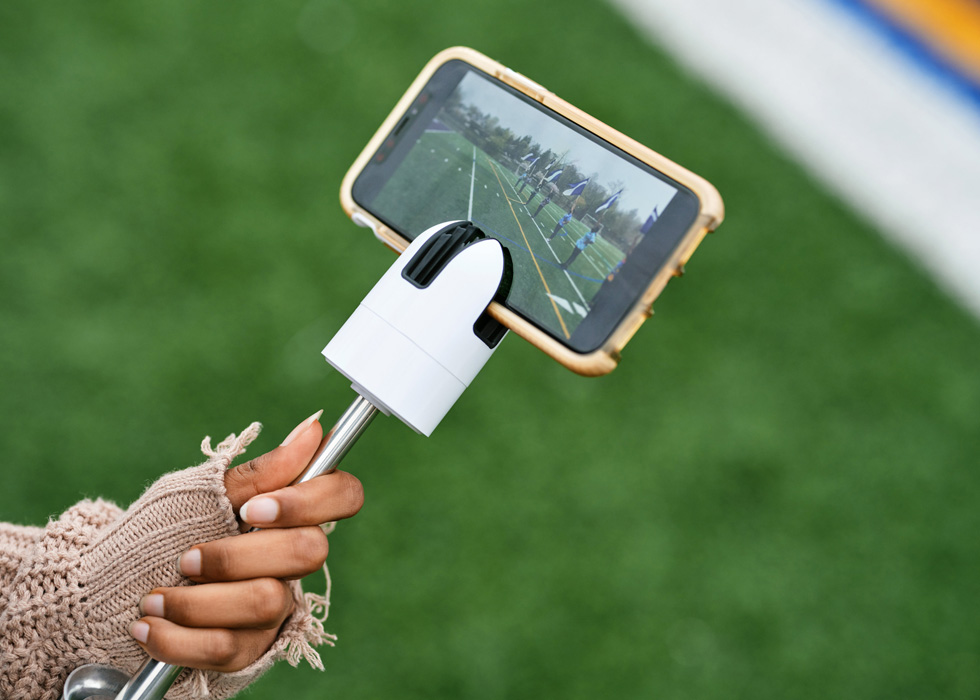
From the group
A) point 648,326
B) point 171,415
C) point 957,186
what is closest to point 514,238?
point 648,326

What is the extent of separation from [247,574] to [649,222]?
0.57 metres

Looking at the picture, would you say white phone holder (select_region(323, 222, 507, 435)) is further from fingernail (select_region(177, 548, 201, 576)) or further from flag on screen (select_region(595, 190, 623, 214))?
fingernail (select_region(177, 548, 201, 576))

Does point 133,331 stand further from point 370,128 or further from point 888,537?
point 888,537

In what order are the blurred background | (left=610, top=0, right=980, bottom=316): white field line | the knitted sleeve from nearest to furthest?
the knitted sleeve < the blurred background < (left=610, top=0, right=980, bottom=316): white field line

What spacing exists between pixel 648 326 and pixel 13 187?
5.73ft

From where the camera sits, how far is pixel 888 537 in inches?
74.9

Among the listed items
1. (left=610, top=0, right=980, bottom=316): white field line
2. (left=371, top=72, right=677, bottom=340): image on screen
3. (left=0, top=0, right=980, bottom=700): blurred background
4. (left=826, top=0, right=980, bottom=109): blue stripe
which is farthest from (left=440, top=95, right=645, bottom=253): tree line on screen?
(left=826, top=0, right=980, bottom=109): blue stripe

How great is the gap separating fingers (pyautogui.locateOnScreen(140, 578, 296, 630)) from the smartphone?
0.39 meters

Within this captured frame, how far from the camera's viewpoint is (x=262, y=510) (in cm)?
80

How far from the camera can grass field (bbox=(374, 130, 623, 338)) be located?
2.67ft

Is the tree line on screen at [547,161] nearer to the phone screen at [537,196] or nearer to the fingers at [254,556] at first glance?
the phone screen at [537,196]

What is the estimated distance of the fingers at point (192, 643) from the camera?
0.78 m

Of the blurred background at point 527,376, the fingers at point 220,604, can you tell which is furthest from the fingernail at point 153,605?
the blurred background at point 527,376

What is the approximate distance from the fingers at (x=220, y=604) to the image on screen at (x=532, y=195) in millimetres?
410
